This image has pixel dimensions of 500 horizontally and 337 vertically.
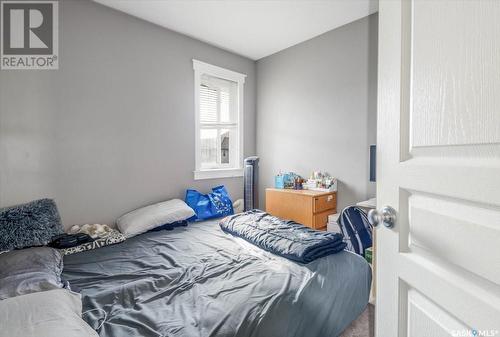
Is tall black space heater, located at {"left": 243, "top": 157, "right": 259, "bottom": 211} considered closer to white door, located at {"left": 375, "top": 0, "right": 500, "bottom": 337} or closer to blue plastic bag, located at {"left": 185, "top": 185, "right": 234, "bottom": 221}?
blue plastic bag, located at {"left": 185, "top": 185, "right": 234, "bottom": 221}

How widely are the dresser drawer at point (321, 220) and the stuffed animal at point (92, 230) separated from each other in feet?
6.51

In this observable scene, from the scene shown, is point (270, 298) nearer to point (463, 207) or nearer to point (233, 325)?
point (233, 325)

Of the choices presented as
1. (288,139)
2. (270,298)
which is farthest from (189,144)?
(270,298)

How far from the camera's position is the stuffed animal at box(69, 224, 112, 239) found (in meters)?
2.12

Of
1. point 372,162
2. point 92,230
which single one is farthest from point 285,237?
point 92,230

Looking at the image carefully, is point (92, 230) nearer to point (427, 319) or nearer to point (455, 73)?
point (427, 319)

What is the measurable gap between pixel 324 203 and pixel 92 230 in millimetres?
2272

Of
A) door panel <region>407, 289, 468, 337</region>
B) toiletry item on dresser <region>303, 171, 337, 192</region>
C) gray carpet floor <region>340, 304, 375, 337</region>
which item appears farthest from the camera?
toiletry item on dresser <region>303, 171, 337, 192</region>

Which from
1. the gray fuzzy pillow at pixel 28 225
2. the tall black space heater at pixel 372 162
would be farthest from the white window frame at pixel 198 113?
the tall black space heater at pixel 372 162

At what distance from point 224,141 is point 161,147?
1.00 metres

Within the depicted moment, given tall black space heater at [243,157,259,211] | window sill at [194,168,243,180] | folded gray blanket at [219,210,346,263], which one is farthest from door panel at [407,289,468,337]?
window sill at [194,168,243,180]

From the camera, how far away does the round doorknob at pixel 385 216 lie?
758 mm

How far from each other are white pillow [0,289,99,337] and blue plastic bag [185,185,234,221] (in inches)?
66.2

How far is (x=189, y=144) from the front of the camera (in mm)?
2984
